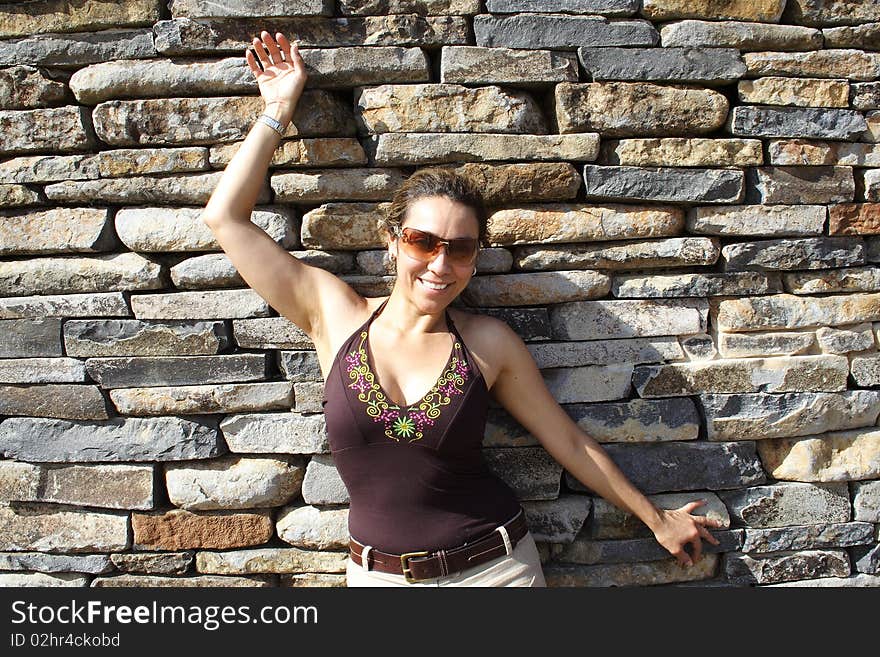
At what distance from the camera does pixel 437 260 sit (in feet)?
6.60

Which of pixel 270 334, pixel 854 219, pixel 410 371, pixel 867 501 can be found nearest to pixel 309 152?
pixel 270 334

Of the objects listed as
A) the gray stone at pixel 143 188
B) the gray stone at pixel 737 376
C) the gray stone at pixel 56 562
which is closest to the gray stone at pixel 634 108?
the gray stone at pixel 737 376

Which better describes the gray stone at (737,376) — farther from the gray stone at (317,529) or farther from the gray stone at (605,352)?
the gray stone at (317,529)

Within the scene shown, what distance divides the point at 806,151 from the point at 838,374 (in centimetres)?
83

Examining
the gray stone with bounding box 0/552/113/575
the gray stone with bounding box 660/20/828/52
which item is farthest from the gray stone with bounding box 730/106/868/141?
the gray stone with bounding box 0/552/113/575

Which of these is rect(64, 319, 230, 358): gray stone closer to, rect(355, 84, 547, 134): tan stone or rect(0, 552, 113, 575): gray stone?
rect(0, 552, 113, 575): gray stone

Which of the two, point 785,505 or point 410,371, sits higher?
point 410,371

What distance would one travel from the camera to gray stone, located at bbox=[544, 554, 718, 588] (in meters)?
2.49

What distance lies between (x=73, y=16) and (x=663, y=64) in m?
2.03

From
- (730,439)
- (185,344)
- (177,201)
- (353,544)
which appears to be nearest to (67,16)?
(177,201)

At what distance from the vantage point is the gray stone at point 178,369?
2365 millimetres

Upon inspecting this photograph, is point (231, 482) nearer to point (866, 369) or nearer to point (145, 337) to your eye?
point (145, 337)

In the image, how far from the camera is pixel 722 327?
96.0 inches

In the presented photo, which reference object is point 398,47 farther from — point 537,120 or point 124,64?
point 124,64
